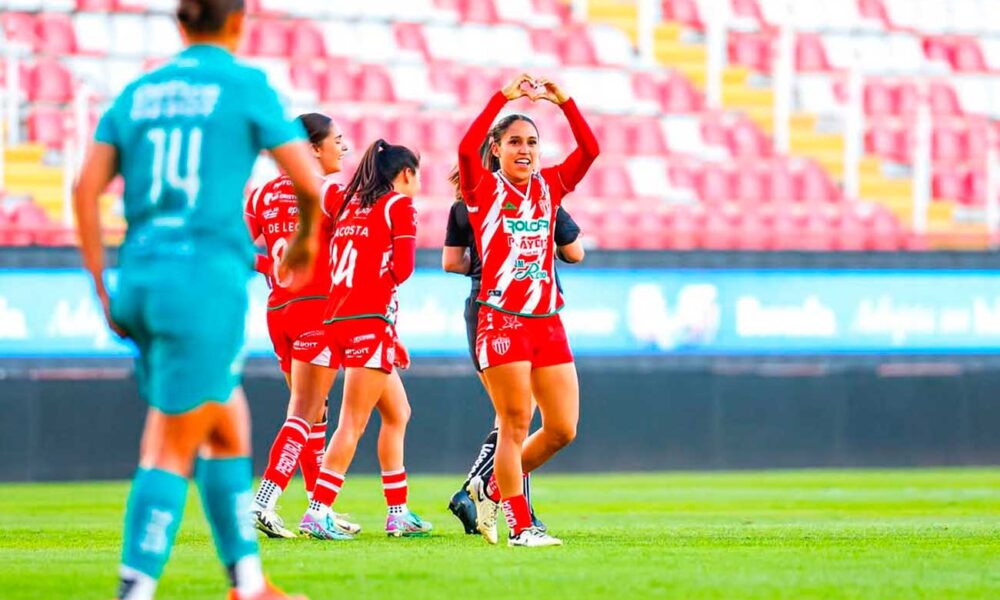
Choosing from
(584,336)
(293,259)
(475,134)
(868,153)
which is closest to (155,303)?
(293,259)

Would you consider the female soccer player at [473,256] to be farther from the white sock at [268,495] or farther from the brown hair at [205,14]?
the brown hair at [205,14]

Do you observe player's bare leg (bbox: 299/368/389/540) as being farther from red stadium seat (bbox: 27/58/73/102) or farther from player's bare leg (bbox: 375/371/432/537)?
red stadium seat (bbox: 27/58/73/102)

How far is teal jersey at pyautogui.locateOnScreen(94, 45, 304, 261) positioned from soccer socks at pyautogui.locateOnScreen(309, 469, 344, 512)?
12.6 ft

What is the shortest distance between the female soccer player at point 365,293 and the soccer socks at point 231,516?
360 centimetres

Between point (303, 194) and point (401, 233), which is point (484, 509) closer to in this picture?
point (401, 233)

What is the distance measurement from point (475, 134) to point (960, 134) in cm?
1684

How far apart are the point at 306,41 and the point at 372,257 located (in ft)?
43.9

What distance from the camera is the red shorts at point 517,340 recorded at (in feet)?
26.8

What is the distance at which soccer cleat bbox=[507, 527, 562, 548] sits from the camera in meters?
8.26

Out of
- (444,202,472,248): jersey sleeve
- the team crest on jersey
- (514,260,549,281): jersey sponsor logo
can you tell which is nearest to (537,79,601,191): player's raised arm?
(514,260,549,281): jersey sponsor logo

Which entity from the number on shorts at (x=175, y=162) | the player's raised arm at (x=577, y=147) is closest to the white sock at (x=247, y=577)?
the number on shorts at (x=175, y=162)

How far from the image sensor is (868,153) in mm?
23422

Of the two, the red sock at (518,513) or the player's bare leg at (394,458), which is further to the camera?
the player's bare leg at (394,458)

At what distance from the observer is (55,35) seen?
20750mm
